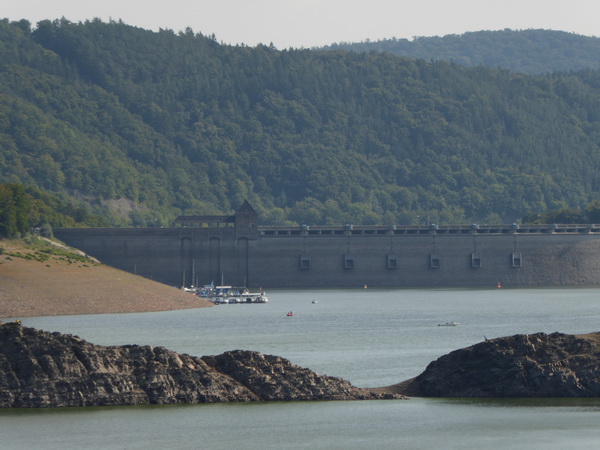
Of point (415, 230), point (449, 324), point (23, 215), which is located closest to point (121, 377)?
point (449, 324)

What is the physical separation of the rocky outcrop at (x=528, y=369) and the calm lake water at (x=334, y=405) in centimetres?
57

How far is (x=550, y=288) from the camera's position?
18088cm

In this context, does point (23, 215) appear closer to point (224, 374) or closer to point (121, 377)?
point (224, 374)

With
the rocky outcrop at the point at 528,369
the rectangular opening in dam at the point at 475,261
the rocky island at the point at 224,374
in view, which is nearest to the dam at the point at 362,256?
the rectangular opening in dam at the point at 475,261

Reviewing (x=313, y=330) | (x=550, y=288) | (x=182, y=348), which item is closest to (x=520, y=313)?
(x=313, y=330)

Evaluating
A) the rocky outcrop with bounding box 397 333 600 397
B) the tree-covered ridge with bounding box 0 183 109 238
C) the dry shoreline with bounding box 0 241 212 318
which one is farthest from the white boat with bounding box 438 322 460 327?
the tree-covered ridge with bounding box 0 183 109 238

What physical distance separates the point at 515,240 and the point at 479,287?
8.09m

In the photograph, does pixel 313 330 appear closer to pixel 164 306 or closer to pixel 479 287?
pixel 164 306

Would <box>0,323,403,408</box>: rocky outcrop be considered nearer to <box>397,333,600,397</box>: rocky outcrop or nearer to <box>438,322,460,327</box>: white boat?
<box>397,333,600,397</box>: rocky outcrop

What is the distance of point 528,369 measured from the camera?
53.1m

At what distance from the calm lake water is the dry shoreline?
3201mm

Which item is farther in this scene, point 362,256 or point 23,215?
point 362,256

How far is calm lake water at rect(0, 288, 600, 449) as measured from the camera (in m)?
47.8

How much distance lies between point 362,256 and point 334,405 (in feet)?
428
